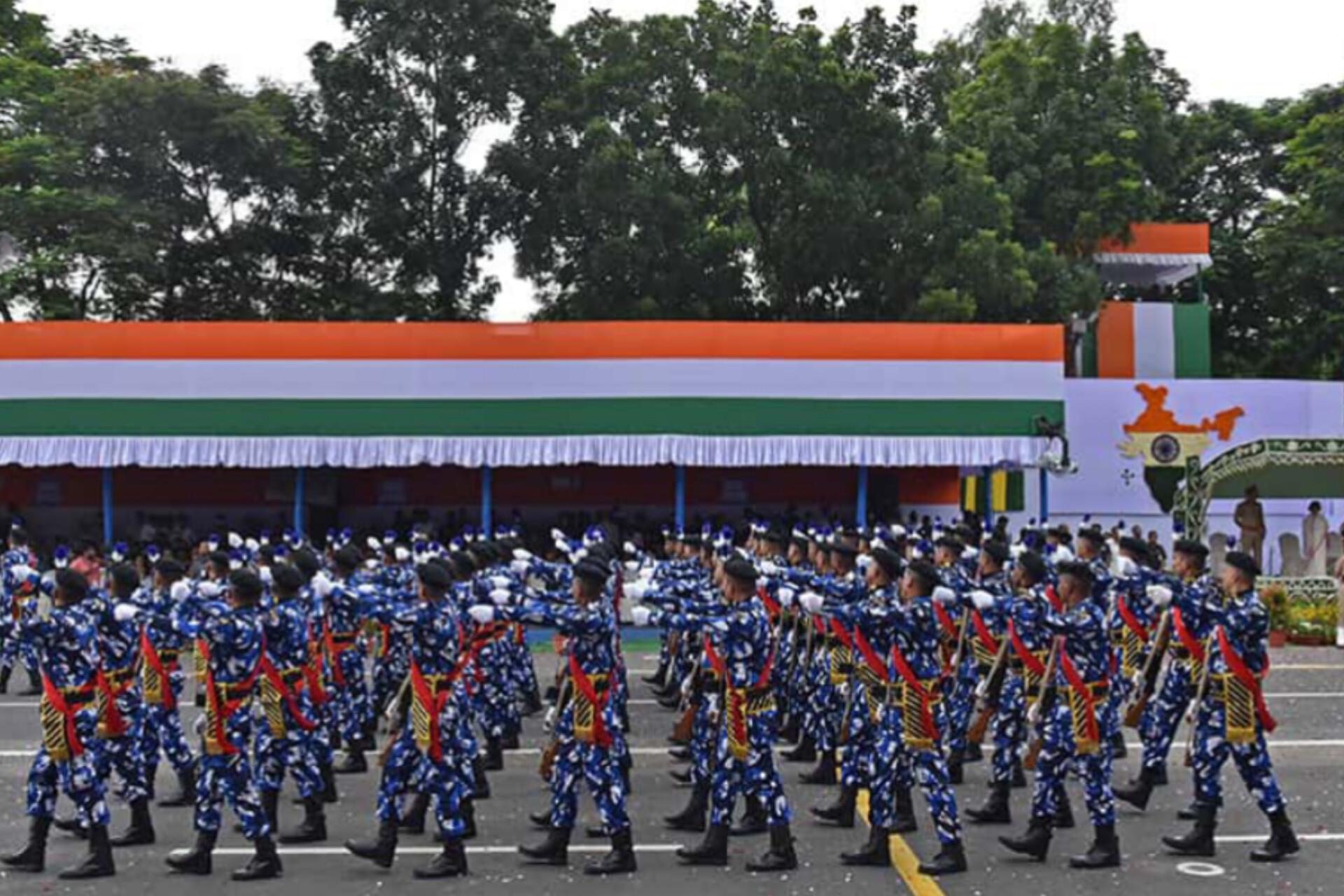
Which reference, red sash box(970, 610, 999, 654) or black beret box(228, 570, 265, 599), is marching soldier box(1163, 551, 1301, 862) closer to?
red sash box(970, 610, 999, 654)

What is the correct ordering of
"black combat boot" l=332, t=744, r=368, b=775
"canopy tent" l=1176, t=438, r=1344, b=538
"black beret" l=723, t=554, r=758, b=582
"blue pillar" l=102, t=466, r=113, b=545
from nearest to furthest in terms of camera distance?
"black beret" l=723, t=554, r=758, b=582 < "black combat boot" l=332, t=744, r=368, b=775 < "canopy tent" l=1176, t=438, r=1344, b=538 < "blue pillar" l=102, t=466, r=113, b=545

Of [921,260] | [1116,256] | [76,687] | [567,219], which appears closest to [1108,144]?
[1116,256]

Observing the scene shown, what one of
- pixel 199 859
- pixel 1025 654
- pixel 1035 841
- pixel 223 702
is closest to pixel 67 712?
pixel 223 702

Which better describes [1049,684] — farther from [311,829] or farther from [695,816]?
[311,829]

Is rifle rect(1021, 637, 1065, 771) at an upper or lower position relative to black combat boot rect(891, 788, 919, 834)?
upper

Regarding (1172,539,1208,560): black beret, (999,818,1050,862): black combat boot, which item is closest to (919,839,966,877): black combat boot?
(999,818,1050,862): black combat boot

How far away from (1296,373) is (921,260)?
15924 millimetres

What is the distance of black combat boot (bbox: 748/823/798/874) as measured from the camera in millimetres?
9070

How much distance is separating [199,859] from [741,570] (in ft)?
12.1

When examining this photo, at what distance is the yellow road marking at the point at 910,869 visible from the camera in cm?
866

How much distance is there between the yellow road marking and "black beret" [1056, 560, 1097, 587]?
201 cm

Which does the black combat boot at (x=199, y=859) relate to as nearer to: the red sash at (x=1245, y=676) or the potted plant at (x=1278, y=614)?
the red sash at (x=1245, y=676)

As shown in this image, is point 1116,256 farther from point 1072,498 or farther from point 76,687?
point 76,687

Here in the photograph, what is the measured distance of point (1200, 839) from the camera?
31.0 feet
